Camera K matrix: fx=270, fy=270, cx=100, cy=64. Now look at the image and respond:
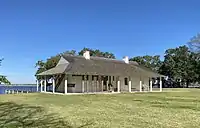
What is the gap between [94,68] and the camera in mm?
35125

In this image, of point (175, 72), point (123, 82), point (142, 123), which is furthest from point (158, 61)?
point (142, 123)

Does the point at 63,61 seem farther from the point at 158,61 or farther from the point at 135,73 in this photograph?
the point at 158,61

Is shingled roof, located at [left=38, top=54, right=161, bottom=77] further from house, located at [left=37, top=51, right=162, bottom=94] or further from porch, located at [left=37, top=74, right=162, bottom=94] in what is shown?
porch, located at [left=37, top=74, right=162, bottom=94]

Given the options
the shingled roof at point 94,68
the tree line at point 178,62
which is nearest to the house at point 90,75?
the shingled roof at point 94,68

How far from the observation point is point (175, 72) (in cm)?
6506

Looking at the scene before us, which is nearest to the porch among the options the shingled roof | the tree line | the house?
the house

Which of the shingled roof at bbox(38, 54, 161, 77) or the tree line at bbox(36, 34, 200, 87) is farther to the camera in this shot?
the tree line at bbox(36, 34, 200, 87)

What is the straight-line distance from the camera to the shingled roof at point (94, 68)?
108ft

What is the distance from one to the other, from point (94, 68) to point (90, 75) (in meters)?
1.05

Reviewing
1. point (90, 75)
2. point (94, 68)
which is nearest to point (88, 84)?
point (90, 75)

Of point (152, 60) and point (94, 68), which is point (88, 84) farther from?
point (152, 60)

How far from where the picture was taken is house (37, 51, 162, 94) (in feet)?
111

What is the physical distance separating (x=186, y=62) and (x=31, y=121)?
60247 mm

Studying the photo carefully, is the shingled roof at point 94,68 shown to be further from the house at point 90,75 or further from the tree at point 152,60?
the tree at point 152,60
